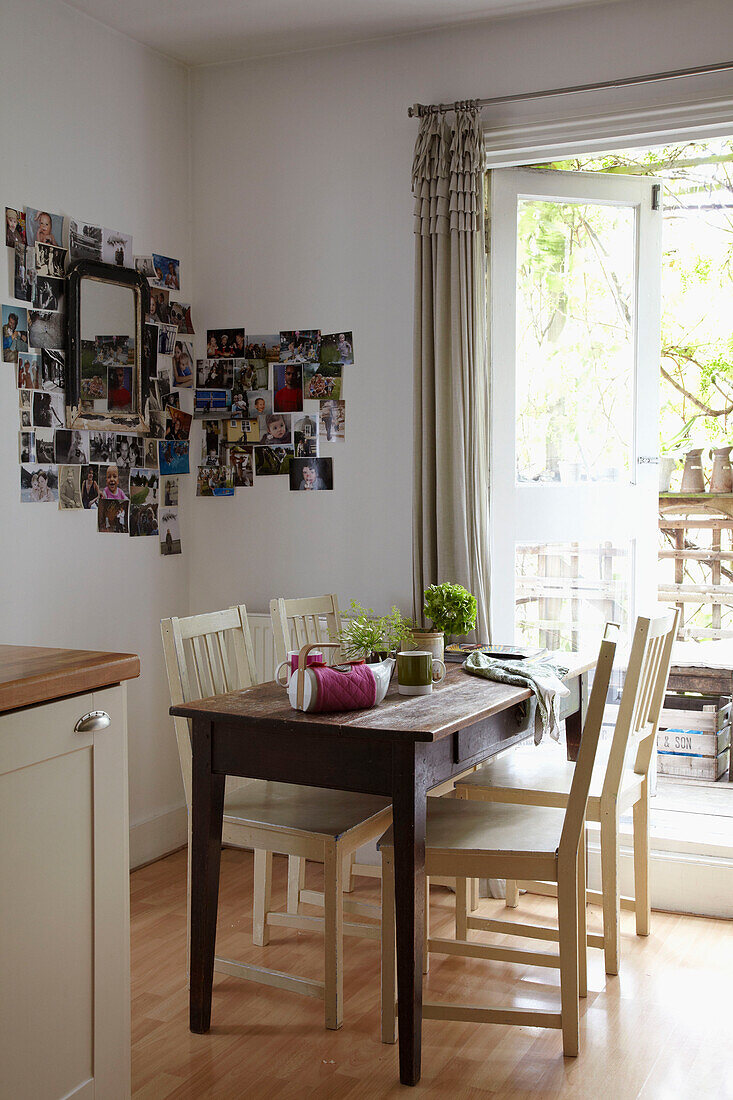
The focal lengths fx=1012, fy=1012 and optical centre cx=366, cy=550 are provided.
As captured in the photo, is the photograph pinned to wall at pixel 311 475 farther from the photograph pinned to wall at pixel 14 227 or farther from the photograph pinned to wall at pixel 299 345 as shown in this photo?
the photograph pinned to wall at pixel 14 227

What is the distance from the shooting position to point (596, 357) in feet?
11.1

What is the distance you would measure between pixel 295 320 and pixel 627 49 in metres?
1.38

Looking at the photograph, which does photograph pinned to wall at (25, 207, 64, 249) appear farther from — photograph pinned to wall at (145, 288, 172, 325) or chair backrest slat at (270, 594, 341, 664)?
chair backrest slat at (270, 594, 341, 664)

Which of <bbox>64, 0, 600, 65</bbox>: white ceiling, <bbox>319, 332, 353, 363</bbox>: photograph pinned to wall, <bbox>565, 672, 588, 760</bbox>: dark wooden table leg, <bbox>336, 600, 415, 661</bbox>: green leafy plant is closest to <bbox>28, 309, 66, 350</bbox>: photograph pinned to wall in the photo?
<bbox>319, 332, 353, 363</bbox>: photograph pinned to wall

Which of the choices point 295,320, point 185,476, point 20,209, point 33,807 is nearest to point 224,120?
point 295,320

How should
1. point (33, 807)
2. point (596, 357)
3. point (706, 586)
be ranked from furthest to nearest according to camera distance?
point (706, 586), point (596, 357), point (33, 807)

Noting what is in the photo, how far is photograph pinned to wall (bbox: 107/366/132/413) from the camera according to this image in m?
3.34

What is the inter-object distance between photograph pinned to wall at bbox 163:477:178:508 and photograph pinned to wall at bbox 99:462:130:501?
0.72 feet

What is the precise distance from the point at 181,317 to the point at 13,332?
87 centimetres

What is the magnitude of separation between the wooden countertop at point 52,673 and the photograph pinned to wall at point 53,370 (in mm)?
1476

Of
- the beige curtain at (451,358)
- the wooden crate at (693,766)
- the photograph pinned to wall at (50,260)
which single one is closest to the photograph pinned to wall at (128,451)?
the photograph pinned to wall at (50,260)

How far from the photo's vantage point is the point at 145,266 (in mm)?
3555

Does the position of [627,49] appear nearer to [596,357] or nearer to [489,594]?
[596,357]

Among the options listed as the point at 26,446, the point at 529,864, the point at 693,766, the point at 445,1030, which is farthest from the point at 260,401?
the point at 693,766
